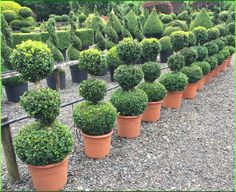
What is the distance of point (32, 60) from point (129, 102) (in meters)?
2.14

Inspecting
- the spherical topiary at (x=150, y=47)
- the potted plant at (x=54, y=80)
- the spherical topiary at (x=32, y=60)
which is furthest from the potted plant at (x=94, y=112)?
the potted plant at (x=54, y=80)

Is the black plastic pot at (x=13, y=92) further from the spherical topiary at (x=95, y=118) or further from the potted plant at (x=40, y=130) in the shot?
the potted plant at (x=40, y=130)

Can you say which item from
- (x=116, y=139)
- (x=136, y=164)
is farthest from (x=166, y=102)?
(x=136, y=164)

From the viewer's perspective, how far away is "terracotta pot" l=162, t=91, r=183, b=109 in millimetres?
7090

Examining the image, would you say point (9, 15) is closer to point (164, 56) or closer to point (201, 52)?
point (164, 56)

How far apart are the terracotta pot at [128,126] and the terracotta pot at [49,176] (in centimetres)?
171

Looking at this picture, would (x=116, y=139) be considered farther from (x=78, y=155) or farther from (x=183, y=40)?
(x=183, y=40)

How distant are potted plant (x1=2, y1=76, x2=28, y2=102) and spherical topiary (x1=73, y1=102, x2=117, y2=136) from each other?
10.6 ft

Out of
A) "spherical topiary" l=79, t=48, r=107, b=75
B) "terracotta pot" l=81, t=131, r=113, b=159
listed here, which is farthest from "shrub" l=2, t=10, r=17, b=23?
"terracotta pot" l=81, t=131, r=113, b=159

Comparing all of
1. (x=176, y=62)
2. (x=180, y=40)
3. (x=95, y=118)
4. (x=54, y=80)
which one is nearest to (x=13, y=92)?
(x=54, y=80)

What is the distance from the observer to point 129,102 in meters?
5.28

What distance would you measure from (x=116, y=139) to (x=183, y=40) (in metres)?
3.11

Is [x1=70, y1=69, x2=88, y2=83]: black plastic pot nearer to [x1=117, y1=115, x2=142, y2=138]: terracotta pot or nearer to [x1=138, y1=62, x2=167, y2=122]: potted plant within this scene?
[x1=138, y1=62, x2=167, y2=122]: potted plant

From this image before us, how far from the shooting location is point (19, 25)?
19938 mm
